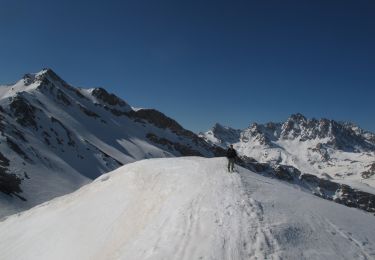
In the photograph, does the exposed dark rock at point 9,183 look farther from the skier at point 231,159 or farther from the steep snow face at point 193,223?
the skier at point 231,159

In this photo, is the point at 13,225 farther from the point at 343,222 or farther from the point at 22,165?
the point at 22,165

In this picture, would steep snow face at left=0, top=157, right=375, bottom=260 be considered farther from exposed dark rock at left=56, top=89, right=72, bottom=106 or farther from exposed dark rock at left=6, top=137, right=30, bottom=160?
exposed dark rock at left=56, top=89, right=72, bottom=106

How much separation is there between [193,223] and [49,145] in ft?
331

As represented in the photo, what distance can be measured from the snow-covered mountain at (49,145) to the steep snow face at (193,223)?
26.9m

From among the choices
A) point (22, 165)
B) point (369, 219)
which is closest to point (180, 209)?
point (369, 219)

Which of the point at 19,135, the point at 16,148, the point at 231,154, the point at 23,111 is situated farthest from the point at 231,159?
the point at 23,111

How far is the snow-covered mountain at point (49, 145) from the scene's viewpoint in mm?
68438

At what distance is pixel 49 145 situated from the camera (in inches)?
4402

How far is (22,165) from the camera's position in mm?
78062

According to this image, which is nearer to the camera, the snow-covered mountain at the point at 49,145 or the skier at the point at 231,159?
the skier at the point at 231,159

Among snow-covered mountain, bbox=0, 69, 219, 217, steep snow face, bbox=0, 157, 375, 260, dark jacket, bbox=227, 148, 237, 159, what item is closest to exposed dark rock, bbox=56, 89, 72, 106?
snow-covered mountain, bbox=0, 69, 219, 217

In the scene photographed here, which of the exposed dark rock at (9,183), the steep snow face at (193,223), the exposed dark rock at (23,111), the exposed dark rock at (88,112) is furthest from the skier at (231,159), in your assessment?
the exposed dark rock at (88,112)

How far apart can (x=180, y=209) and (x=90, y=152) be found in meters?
111

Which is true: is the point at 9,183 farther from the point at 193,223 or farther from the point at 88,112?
the point at 88,112
